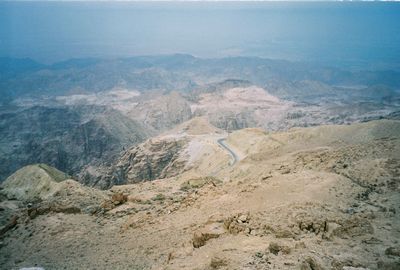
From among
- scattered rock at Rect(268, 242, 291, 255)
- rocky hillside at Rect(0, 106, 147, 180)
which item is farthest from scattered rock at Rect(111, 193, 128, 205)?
rocky hillside at Rect(0, 106, 147, 180)

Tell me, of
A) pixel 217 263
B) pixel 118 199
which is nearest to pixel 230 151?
pixel 118 199

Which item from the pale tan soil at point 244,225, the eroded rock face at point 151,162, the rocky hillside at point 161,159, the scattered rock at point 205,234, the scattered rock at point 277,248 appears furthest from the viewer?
the eroded rock face at point 151,162

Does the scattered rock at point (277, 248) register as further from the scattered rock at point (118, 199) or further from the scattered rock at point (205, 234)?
the scattered rock at point (118, 199)

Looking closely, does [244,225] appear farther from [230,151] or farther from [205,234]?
[230,151]

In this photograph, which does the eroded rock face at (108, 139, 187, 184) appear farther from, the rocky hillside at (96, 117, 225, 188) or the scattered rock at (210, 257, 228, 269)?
the scattered rock at (210, 257, 228, 269)

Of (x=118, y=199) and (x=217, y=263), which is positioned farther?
(x=118, y=199)

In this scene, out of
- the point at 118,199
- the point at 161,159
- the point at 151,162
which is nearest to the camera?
the point at 118,199

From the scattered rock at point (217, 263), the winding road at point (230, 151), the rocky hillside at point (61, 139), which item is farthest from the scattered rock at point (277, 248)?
the rocky hillside at point (61, 139)
